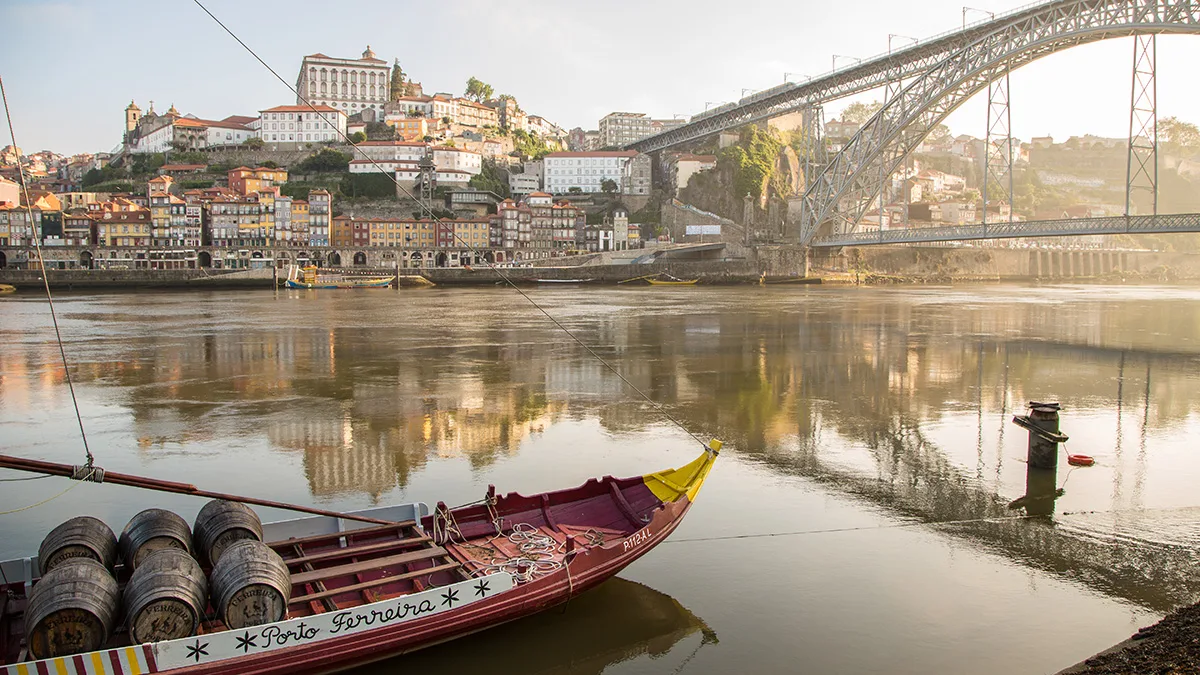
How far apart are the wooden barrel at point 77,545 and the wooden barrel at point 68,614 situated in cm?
46

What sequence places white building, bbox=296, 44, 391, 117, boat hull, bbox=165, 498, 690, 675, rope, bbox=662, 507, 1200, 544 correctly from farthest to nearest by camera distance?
1. white building, bbox=296, 44, 391, 117
2. rope, bbox=662, 507, 1200, 544
3. boat hull, bbox=165, 498, 690, 675

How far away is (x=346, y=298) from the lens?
→ 45.2 m

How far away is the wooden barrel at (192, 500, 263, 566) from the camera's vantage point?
553 centimetres

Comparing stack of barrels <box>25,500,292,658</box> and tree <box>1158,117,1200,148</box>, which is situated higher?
tree <box>1158,117,1200,148</box>

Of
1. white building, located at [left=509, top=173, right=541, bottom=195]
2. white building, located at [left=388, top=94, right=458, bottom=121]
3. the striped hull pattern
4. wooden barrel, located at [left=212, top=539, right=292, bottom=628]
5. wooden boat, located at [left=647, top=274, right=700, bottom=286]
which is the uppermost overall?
white building, located at [left=388, top=94, right=458, bottom=121]

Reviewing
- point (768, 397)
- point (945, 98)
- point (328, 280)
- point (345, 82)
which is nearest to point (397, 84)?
point (345, 82)

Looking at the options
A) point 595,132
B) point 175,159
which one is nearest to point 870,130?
point 175,159

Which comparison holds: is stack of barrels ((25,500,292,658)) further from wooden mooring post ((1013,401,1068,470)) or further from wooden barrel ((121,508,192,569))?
wooden mooring post ((1013,401,1068,470))

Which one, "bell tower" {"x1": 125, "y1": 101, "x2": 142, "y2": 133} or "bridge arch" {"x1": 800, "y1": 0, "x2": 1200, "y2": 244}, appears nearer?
"bridge arch" {"x1": 800, "y1": 0, "x2": 1200, "y2": 244}

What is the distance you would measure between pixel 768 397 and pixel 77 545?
10.5 metres

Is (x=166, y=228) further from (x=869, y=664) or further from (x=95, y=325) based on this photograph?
(x=869, y=664)

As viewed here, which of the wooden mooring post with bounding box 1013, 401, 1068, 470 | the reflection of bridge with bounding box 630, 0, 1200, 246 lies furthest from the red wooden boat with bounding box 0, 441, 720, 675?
the reflection of bridge with bounding box 630, 0, 1200, 246

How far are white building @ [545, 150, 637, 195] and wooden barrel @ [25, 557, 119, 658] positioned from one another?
8468 centimetres

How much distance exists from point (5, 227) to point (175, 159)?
79.4ft
